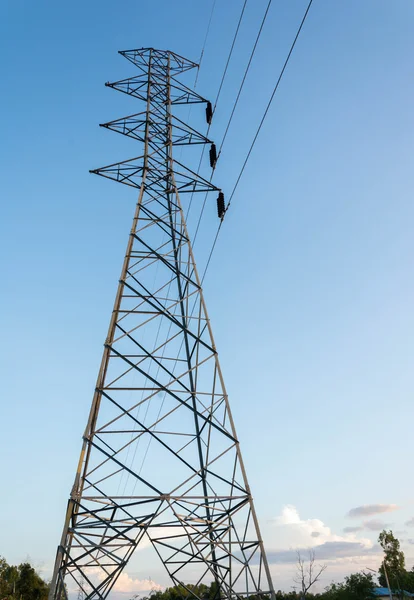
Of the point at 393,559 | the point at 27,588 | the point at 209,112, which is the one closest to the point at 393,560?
the point at 393,559

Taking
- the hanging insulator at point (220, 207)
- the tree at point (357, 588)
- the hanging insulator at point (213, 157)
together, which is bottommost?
the tree at point (357, 588)

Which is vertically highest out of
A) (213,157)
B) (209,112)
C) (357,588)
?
(209,112)

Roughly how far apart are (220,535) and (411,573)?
79130 mm

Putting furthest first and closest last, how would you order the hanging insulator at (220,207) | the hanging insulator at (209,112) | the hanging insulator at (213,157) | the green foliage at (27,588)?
1. the green foliage at (27,588)
2. the hanging insulator at (209,112)
3. the hanging insulator at (213,157)
4. the hanging insulator at (220,207)

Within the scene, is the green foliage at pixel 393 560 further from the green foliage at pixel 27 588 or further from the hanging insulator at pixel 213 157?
the hanging insulator at pixel 213 157

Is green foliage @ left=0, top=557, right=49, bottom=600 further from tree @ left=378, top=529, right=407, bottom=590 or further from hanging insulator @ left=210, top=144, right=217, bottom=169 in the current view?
hanging insulator @ left=210, top=144, right=217, bottom=169

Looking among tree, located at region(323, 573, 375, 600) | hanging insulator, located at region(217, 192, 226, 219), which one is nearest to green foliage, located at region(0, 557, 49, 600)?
tree, located at region(323, 573, 375, 600)

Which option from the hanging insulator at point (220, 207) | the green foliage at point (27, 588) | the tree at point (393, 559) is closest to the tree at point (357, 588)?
the tree at point (393, 559)

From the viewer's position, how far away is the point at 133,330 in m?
14.6

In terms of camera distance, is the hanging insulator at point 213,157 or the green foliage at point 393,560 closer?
the hanging insulator at point 213,157

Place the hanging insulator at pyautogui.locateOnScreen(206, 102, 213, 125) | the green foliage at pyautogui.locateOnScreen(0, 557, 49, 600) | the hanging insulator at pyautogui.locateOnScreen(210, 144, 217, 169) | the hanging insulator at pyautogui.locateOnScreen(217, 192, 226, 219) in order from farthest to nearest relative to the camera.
→ the green foliage at pyautogui.locateOnScreen(0, 557, 49, 600), the hanging insulator at pyautogui.locateOnScreen(206, 102, 213, 125), the hanging insulator at pyautogui.locateOnScreen(210, 144, 217, 169), the hanging insulator at pyautogui.locateOnScreen(217, 192, 226, 219)

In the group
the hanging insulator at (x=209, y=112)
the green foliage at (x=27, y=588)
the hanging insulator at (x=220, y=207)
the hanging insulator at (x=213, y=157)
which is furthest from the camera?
the green foliage at (x=27, y=588)

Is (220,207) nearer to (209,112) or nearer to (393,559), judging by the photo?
(209,112)

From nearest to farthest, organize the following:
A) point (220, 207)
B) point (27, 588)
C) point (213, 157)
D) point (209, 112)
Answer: point (220, 207) < point (213, 157) < point (209, 112) < point (27, 588)
